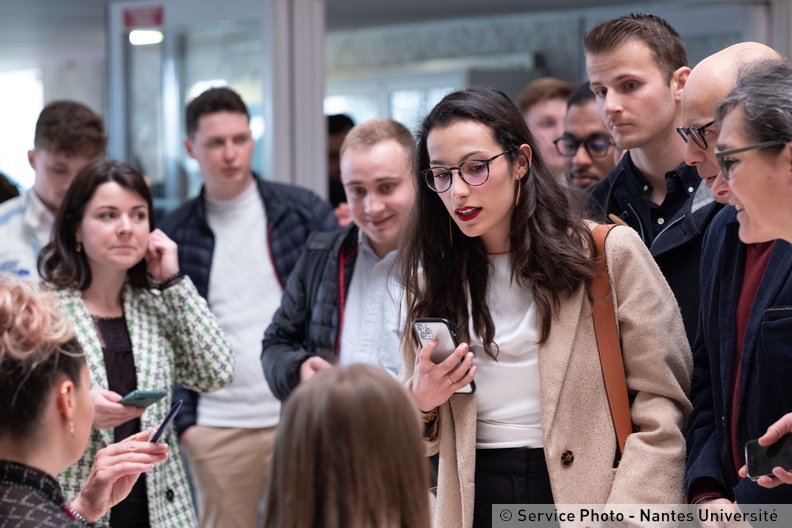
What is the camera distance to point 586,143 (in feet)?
11.8

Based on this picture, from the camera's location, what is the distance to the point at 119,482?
7.01 ft

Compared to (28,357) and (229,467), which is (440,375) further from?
(229,467)

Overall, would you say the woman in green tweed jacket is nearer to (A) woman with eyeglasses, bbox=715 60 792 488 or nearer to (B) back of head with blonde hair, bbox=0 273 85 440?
(B) back of head with blonde hair, bbox=0 273 85 440

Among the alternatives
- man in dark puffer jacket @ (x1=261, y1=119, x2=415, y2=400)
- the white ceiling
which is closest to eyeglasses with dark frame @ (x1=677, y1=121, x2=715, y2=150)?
man in dark puffer jacket @ (x1=261, y1=119, x2=415, y2=400)

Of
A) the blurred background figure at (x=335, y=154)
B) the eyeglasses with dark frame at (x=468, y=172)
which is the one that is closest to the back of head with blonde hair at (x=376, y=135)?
the eyeglasses with dark frame at (x=468, y=172)

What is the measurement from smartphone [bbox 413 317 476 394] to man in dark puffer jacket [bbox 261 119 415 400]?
28.1 inches

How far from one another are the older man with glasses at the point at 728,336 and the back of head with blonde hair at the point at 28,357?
126 cm

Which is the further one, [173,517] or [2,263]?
[2,263]

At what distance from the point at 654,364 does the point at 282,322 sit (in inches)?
53.1

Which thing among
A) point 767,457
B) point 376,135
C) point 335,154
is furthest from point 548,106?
point 767,457

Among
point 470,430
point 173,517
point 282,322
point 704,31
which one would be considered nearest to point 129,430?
point 173,517

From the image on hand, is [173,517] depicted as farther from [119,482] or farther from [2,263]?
[2,263]

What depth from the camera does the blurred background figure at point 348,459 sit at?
1387 millimetres

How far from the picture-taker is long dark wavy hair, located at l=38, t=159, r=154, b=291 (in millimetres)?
2986
